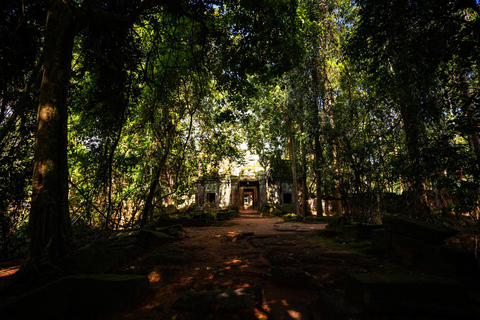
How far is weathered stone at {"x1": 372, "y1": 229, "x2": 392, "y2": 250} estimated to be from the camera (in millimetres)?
4219

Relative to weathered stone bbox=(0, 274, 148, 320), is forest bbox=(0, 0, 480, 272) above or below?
above

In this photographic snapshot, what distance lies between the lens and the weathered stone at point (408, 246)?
346cm

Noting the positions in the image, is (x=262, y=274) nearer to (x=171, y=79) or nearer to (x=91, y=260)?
(x=91, y=260)

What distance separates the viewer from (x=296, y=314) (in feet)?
7.57

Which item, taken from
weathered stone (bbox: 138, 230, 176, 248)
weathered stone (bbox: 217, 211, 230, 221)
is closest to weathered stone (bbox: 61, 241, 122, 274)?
weathered stone (bbox: 138, 230, 176, 248)

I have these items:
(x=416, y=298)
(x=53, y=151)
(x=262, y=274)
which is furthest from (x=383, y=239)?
(x=53, y=151)

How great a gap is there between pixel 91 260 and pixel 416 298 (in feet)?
13.0

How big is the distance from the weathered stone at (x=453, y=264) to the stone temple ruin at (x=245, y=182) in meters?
16.9

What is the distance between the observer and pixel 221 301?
2.32 metres

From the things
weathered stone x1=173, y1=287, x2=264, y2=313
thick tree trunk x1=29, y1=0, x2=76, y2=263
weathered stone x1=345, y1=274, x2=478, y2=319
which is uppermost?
thick tree trunk x1=29, y1=0, x2=76, y2=263

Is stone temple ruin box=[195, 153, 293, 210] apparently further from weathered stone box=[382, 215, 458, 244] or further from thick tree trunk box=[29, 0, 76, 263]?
thick tree trunk box=[29, 0, 76, 263]

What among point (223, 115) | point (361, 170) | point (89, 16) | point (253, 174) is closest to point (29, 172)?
point (89, 16)

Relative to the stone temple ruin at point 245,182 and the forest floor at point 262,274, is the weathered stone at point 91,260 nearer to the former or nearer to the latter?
the forest floor at point 262,274

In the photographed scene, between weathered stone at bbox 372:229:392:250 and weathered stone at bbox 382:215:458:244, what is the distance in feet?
0.44
